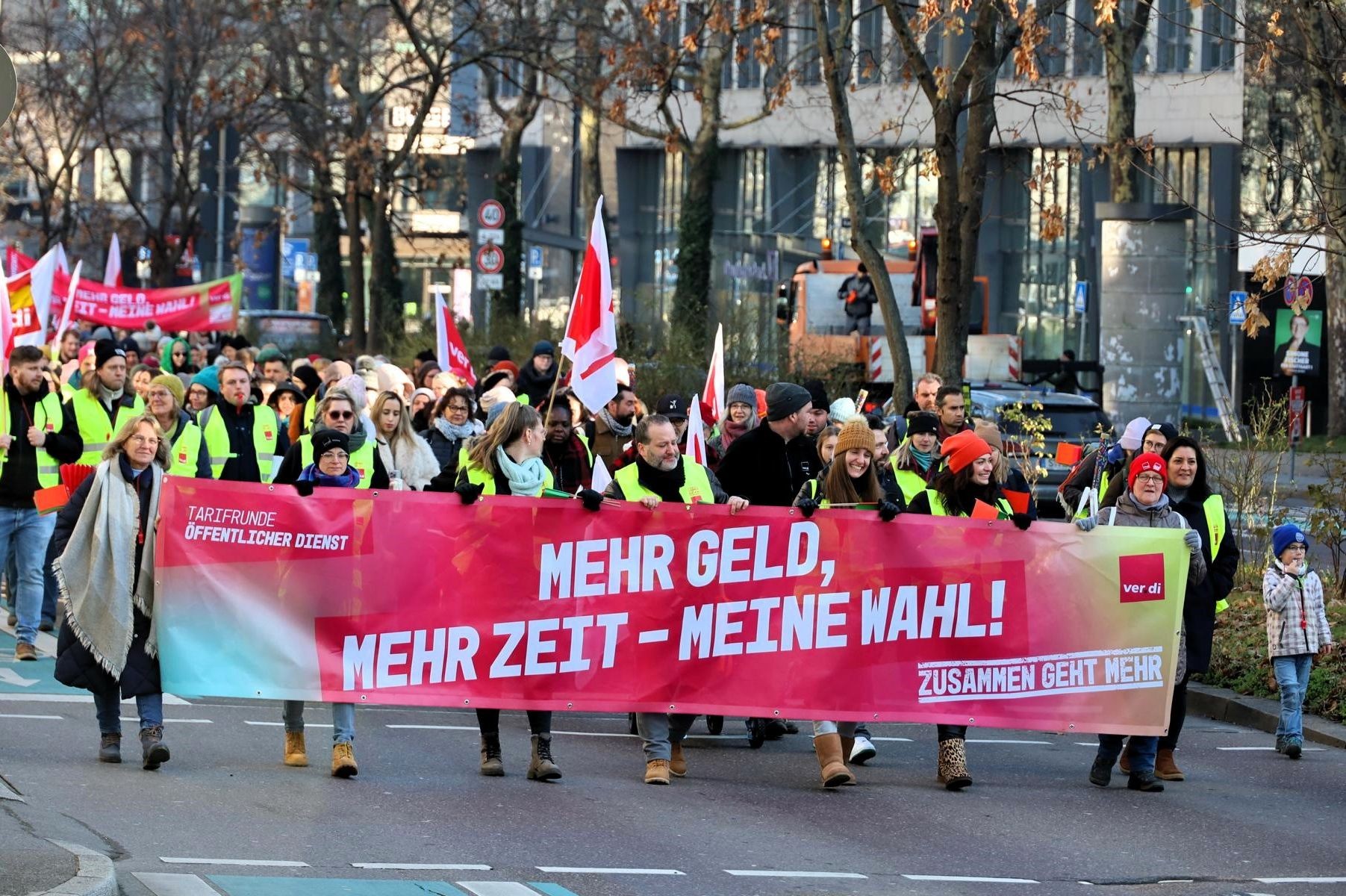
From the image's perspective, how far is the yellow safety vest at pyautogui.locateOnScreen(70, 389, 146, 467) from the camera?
48.5ft

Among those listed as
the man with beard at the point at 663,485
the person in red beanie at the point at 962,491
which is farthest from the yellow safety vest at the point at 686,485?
the person in red beanie at the point at 962,491

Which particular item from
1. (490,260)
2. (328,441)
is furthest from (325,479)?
(490,260)

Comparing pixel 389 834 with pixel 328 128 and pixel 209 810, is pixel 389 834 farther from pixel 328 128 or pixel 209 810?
pixel 328 128

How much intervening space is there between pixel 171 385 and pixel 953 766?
5684 millimetres

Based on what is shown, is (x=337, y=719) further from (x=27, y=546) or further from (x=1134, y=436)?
(x=1134, y=436)

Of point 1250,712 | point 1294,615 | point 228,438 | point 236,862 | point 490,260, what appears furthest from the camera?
point 490,260

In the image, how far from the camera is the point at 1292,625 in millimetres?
11617

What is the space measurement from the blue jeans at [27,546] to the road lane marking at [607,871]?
691 cm

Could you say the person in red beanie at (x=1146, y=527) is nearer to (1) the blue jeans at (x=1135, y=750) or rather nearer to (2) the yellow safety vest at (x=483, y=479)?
(1) the blue jeans at (x=1135, y=750)

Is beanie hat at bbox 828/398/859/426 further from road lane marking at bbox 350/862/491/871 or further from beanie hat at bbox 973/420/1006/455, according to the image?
road lane marking at bbox 350/862/491/871

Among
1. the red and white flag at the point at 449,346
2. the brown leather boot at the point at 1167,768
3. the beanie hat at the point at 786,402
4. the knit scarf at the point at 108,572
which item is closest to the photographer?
the knit scarf at the point at 108,572

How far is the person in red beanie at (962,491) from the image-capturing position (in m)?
10.6

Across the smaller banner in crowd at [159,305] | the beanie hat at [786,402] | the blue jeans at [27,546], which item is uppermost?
the smaller banner in crowd at [159,305]

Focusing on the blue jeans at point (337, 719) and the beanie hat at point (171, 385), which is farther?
the beanie hat at point (171, 385)
